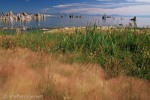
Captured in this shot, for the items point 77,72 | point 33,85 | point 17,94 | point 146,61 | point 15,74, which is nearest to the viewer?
point 17,94

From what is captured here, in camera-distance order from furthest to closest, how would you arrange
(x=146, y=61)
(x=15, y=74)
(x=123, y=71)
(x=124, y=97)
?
(x=146, y=61)
(x=123, y=71)
(x=15, y=74)
(x=124, y=97)

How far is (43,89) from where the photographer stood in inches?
98.6

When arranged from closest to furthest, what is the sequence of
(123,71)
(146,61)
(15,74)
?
(15,74) → (123,71) → (146,61)

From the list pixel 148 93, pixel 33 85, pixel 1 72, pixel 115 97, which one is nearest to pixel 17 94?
pixel 33 85

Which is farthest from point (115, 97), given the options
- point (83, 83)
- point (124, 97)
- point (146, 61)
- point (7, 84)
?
point (146, 61)

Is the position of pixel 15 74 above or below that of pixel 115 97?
above

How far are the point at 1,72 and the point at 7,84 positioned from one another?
0.61 meters

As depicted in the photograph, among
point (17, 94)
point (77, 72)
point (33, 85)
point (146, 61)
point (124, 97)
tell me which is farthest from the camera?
point (146, 61)

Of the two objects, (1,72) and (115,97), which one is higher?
(1,72)

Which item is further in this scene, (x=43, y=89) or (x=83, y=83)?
(x=83, y=83)

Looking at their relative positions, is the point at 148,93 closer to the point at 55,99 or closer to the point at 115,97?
the point at 115,97

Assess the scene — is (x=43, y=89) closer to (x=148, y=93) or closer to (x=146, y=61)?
(x=148, y=93)

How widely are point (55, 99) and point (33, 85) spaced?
1.85ft

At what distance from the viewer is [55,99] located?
2.30 metres
